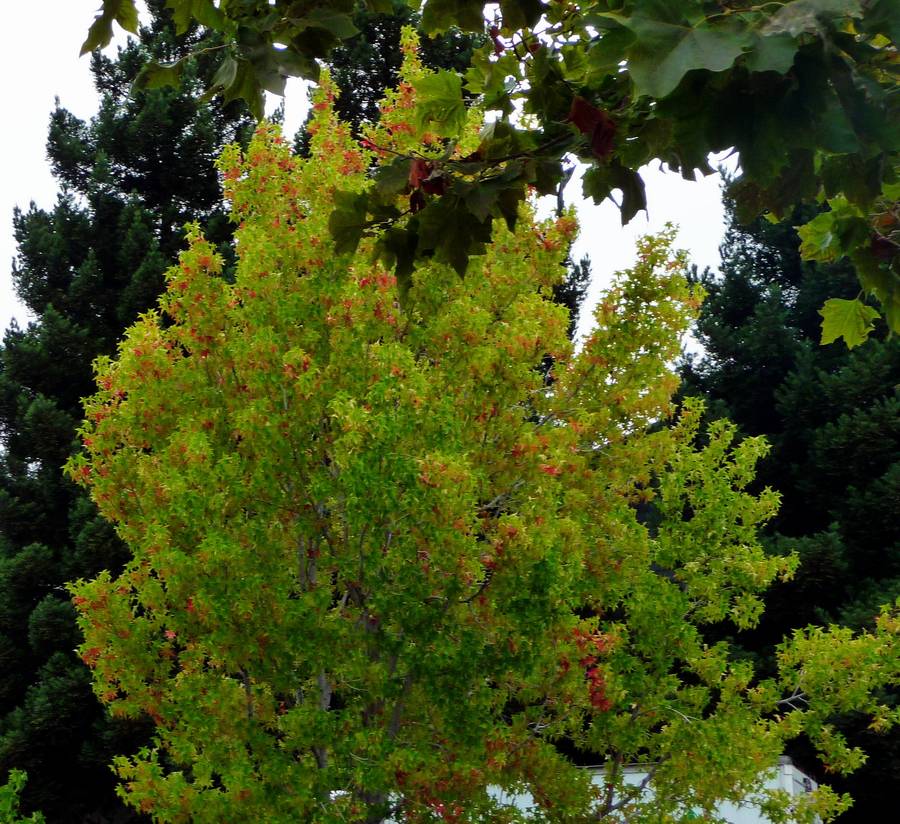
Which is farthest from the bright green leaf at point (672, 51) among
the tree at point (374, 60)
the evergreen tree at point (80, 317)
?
the tree at point (374, 60)

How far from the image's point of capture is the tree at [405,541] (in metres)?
8.13

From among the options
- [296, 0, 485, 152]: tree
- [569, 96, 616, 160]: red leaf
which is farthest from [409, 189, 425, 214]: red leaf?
[296, 0, 485, 152]: tree

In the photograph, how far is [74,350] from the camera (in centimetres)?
1873

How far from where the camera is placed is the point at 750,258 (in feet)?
90.7

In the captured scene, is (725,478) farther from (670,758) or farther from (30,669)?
(30,669)

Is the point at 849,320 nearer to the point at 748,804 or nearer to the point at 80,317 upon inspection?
the point at 748,804

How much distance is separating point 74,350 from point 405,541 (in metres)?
12.2

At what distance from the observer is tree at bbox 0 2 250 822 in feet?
52.5

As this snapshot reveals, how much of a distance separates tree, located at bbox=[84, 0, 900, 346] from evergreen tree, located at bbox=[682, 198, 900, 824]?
53.2ft

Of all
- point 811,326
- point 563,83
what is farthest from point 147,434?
point 811,326

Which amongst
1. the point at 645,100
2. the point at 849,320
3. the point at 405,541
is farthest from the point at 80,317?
the point at 645,100

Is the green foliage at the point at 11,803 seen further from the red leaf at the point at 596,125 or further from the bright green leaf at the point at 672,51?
the bright green leaf at the point at 672,51

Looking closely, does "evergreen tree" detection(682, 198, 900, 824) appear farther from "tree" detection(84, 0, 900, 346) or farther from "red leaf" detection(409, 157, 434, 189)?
"red leaf" detection(409, 157, 434, 189)

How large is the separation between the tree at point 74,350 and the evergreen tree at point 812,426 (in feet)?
35.8
